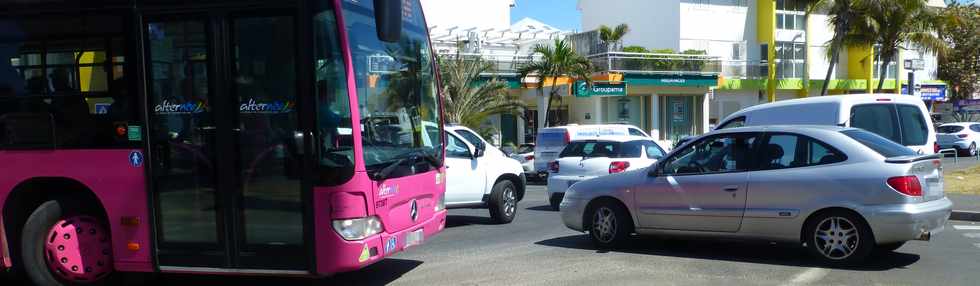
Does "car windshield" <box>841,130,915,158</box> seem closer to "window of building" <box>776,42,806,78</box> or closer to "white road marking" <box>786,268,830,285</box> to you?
"white road marking" <box>786,268,830,285</box>

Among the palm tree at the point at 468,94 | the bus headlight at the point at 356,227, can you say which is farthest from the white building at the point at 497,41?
the bus headlight at the point at 356,227

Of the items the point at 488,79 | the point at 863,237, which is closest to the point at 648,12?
the point at 488,79

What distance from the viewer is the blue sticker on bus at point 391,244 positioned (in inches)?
277

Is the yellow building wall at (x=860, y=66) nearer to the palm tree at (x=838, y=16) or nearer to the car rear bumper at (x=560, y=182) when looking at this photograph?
the palm tree at (x=838, y=16)

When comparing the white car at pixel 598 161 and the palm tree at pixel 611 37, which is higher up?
the palm tree at pixel 611 37

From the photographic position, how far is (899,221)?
310 inches

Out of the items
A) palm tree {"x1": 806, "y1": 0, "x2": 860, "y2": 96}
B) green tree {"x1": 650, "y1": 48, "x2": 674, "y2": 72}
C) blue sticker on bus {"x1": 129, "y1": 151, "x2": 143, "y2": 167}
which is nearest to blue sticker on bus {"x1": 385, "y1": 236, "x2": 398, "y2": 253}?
blue sticker on bus {"x1": 129, "y1": 151, "x2": 143, "y2": 167}

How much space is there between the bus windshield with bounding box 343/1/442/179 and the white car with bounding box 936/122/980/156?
3166 centimetres

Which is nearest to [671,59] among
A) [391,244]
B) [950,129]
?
[950,129]

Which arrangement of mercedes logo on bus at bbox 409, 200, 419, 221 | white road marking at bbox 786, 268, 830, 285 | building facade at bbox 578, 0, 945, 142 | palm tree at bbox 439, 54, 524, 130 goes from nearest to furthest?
1. mercedes logo on bus at bbox 409, 200, 419, 221
2. white road marking at bbox 786, 268, 830, 285
3. palm tree at bbox 439, 54, 524, 130
4. building facade at bbox 578, 0, 945, 142

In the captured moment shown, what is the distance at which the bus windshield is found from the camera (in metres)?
6.84

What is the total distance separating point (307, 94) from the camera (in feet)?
21.3

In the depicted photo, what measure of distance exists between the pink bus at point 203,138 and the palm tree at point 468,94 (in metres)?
19.4

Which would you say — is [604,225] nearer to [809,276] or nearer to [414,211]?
[809,276]
